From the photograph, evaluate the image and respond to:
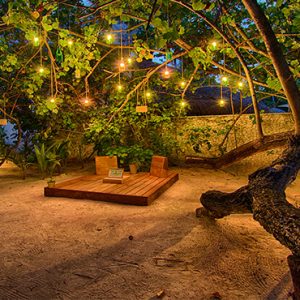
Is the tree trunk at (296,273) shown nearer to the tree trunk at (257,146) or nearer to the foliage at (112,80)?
the tree trunk at (257,146)

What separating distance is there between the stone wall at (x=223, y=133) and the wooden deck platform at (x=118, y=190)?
6.16 ft

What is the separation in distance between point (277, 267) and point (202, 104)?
824 centimetres

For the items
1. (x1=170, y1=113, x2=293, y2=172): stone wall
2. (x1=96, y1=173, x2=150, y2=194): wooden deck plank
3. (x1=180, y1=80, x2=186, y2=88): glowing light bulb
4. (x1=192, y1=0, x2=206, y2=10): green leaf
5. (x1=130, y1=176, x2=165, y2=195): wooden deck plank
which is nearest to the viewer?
(x1=192, y1=0, x2=206, y2=10): green leaf

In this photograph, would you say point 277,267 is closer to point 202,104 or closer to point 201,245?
point 201,245

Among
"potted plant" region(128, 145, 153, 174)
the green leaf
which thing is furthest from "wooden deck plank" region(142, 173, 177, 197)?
the green leaf

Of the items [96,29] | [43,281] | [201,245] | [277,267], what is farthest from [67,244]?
[96,29]

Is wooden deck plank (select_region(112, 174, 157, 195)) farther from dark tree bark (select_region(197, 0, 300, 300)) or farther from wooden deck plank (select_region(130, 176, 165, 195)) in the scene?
dark tree bark (select_region(197, 0, 300, 300))

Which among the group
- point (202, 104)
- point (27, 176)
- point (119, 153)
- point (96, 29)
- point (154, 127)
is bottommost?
point (27, 176)

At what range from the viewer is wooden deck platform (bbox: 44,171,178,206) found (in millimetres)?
3762

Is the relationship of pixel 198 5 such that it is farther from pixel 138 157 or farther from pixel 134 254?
pixel 138 157

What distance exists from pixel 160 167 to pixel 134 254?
114 inches

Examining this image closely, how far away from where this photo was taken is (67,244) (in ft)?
8.26

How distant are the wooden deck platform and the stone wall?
188cm

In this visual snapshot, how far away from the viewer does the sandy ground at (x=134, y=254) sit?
177 centimetres
